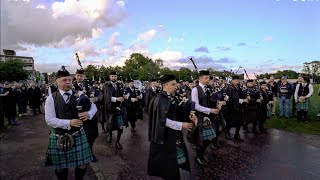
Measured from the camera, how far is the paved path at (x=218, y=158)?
6.00 metres

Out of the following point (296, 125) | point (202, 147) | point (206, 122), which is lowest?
point (296, 125)

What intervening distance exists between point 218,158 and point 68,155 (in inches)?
150

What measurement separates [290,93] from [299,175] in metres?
8.25

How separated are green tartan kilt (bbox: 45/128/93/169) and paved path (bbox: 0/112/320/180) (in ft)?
4.71

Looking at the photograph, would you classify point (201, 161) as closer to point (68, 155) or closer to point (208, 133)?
point (208, 133)

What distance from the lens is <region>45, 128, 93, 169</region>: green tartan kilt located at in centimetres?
440

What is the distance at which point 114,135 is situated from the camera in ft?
33.7

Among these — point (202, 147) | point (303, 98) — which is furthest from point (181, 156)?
point (303, 98)

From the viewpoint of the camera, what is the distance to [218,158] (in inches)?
280

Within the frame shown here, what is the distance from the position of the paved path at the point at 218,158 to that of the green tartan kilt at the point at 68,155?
4.71ft

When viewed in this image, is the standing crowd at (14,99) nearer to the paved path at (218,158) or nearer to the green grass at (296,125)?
the paved path at (218,158)

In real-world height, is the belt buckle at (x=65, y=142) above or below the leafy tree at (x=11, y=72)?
below

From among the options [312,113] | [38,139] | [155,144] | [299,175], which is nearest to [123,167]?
[155,144]

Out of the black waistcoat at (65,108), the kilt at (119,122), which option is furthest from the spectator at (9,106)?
the black waistcoat at (65,108)
